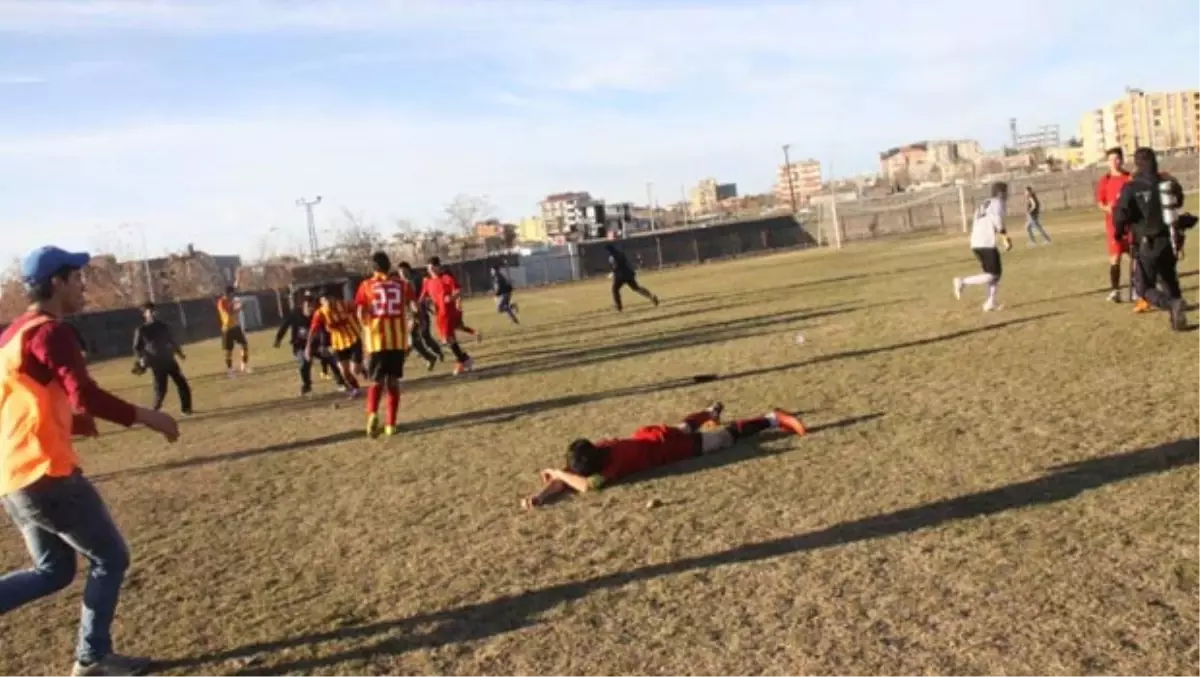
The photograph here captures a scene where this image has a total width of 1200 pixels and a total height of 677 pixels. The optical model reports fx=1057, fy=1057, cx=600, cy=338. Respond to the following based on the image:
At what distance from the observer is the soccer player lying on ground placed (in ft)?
25.4

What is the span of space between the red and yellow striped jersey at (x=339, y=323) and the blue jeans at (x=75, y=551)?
406 inches

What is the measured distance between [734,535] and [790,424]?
8.76ft

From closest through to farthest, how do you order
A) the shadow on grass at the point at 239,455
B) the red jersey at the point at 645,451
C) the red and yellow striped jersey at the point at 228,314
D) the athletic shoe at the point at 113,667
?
1. the athletic shoe at the point at 113,667
2. the red jersey at the point at 645,451
3. the shadow on grass at the point at 239,455
4. the red and yellow striped jersey at the point at 228,314

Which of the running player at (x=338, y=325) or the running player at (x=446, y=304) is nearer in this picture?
the running player at (x=338, y=325)

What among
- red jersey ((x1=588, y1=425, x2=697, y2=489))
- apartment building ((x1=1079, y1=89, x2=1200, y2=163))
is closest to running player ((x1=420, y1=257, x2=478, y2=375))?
red jersey ((x1=588, y1=425, x2=697, y2=489))

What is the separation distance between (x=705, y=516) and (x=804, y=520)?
0.67 meters

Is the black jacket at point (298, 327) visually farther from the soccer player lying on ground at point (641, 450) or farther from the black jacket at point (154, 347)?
the soccer player lying on ground at point (641, 450)

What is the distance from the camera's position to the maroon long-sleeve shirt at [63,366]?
191 inches

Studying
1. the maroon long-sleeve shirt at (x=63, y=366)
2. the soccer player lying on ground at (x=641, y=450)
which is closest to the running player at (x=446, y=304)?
the soccer player lying on ground at (x=641, y=450)

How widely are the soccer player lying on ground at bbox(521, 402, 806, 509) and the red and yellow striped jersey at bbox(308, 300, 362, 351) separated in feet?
25.8

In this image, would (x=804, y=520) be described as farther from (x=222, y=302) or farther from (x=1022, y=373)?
(x=222, y=302)

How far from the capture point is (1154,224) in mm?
11188

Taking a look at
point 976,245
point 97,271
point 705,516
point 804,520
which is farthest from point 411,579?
point 97,271

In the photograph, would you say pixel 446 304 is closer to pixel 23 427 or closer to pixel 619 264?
pixel 619 264
